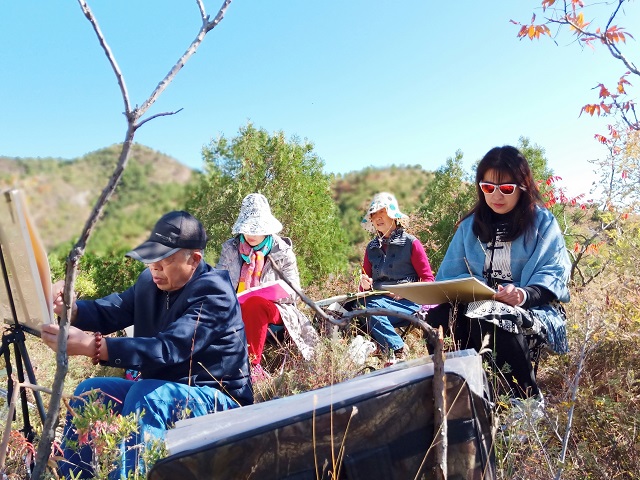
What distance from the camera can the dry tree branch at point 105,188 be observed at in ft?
3.25

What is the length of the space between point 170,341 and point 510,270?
188 cm

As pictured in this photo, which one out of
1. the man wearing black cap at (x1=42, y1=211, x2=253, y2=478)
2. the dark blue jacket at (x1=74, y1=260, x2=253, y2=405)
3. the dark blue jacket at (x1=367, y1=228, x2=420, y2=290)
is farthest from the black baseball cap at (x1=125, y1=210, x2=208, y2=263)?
the dark blue jacket at (x1=367, y1=228, x2=420, y2=290)

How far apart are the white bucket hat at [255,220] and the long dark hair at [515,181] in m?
1.79

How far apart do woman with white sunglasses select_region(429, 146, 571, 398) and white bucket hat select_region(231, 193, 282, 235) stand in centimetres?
151

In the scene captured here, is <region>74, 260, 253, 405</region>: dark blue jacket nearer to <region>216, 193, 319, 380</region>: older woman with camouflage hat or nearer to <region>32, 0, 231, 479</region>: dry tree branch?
<region>32, 0, 231, 479</region>: dry tree branch

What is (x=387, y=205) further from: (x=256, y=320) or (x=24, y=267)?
(x=24, y=267)

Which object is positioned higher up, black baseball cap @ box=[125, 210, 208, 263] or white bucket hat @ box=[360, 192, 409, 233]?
white bucket hat @ box=[360, 192, 409, 233]

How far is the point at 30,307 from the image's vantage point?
186 centimetres

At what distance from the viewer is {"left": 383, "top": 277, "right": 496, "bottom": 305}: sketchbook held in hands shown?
263cm

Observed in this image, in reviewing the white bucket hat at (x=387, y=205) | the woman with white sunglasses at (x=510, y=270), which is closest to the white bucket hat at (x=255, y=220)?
the white bucket hat at (x=387, y=205)

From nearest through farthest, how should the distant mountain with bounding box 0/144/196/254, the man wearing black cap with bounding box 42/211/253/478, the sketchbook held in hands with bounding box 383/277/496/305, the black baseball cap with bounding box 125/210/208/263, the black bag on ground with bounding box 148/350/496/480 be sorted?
1. the distant mountain with bounding box 0/144/196/254
2. the black bag on ground with bounding box 148/350/496/480
3. the man wearing black cap with bounding box 42/211/253/478
4. the black baseball cap with bounding box 125/210/208/263
5. the sketchbook held in hands with bounding box 383/277/496/305

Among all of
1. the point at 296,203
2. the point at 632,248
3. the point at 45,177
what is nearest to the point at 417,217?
the point at 296,203

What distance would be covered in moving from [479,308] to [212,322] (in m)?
1.24

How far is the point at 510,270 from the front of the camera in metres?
3.15
